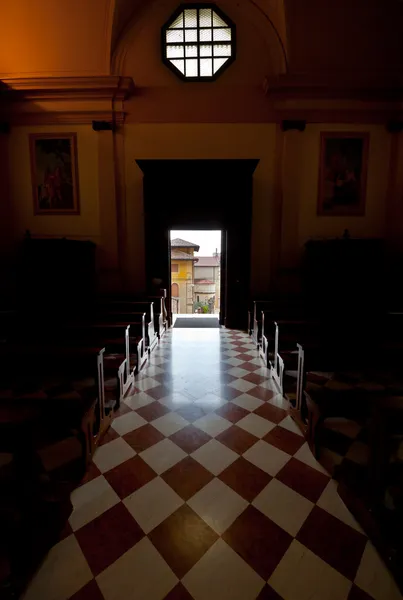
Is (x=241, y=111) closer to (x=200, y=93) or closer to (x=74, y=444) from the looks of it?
(x=200, y=93)

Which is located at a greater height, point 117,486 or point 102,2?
point 102,2

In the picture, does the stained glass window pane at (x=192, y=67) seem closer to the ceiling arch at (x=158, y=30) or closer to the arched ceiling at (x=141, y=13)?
the ceiling arch at (x=158, y=30)

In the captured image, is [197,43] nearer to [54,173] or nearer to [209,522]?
[54,173]

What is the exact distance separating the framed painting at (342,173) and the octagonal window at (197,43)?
115 inches

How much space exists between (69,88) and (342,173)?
635 cm

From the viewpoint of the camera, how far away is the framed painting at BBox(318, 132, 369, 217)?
231 inches

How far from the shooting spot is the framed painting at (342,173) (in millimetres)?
5875

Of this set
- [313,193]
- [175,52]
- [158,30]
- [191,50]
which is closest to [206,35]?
[191,50]

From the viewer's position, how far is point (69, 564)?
136 centimetres

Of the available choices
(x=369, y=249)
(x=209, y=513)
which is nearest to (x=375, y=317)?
(x=369, y=249)

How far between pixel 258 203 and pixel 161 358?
4226 millimetres

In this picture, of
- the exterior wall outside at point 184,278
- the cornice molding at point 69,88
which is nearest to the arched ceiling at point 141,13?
the cornice molding at point 69,88

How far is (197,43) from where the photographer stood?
19.4 feet

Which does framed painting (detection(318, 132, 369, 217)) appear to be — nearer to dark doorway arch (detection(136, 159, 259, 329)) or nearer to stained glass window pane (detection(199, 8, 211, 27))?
dark doorway arch (detection(136, 159, 259, 329))
